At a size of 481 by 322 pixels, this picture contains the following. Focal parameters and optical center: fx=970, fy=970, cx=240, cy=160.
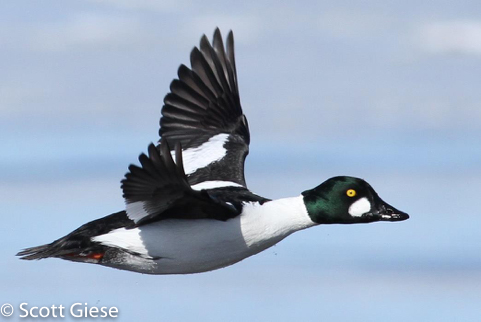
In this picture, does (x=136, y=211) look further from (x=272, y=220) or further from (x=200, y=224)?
(x=272, y=220)

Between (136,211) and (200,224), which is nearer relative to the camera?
(136,211)

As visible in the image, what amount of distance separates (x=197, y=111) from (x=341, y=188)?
280 cm

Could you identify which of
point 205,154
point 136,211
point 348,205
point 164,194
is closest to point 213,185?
point 205,154

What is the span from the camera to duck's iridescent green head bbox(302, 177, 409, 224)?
940 cm

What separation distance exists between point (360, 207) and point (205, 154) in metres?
2.35

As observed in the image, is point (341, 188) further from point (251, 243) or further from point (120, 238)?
point (120, 238)

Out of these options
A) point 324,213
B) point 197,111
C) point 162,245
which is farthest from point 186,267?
point 197,111

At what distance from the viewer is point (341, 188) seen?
9469 mm

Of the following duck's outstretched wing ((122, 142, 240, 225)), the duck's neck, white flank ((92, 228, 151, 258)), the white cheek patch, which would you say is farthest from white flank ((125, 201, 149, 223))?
the white cheek patch

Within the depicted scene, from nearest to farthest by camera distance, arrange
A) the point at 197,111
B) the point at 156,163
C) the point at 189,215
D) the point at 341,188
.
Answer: the point at 156,163 → the point at 189,215 → the point at 341,188 → the point at 197,111

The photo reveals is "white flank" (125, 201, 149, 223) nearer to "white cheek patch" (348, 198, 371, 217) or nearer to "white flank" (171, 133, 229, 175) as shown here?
"white cheek patch" (348, 198, 371, 217)

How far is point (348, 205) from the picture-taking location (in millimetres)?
9445

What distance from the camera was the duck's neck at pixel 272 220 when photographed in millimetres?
9023

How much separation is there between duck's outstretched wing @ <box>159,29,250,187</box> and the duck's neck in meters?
2.05
